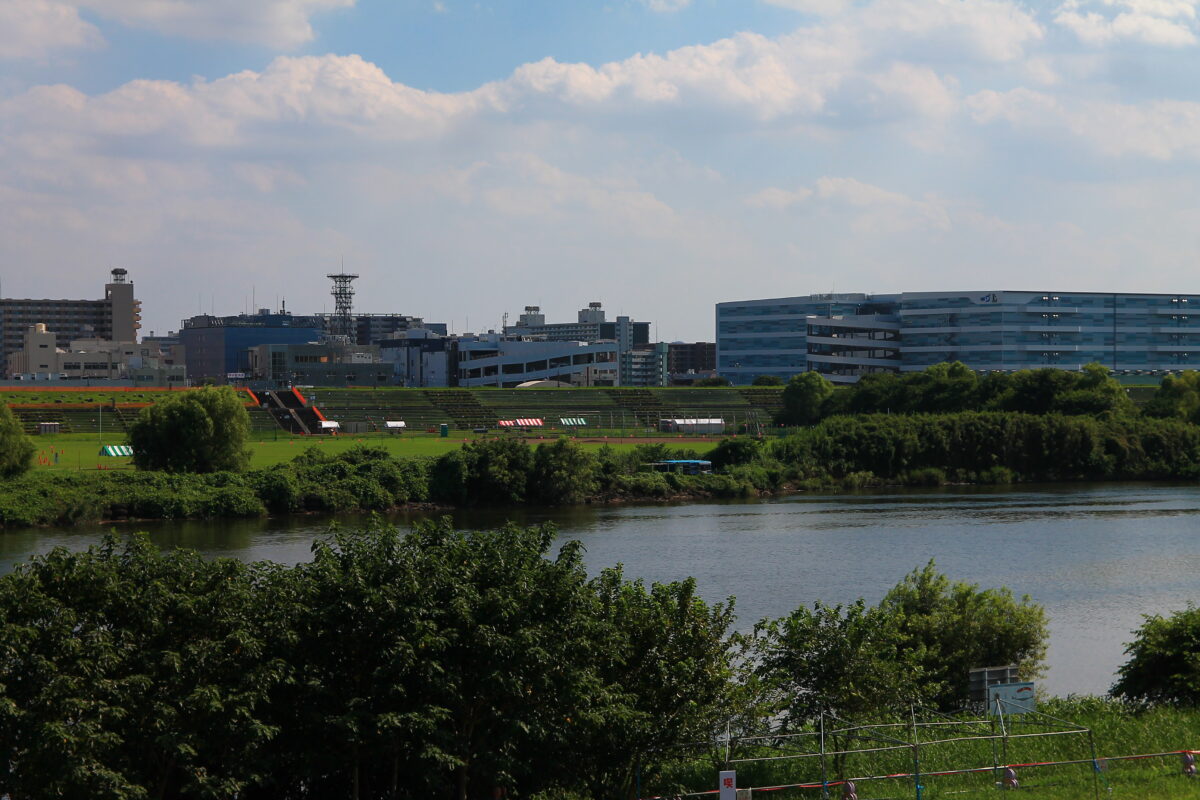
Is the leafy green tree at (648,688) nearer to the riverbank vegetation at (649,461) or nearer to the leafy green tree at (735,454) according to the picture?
the riverbank vegetation at (649,461)

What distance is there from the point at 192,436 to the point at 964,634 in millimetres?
41545

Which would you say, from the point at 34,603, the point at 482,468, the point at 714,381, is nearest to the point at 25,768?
the point at 34,603

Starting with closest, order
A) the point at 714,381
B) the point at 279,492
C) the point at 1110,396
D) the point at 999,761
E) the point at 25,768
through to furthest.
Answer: the point at 25,768, the point at 999,761, the point at 279,492, the point at 1110,396, the point at 714,381

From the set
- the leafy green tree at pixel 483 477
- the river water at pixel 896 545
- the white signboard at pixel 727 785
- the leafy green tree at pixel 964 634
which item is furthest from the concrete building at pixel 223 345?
the white signboard at pixel 727 785

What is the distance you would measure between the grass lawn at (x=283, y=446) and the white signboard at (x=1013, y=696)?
1792 inches

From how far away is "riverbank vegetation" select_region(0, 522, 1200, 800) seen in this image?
13641 mm

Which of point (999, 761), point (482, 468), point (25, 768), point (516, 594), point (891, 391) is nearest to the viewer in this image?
point (25, 768)

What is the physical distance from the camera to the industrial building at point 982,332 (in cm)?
12756

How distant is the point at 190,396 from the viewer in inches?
2261

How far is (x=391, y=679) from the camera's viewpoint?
48.0ft

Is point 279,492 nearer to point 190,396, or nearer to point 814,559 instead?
point 190,396

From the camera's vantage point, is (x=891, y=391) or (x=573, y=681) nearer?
(x=573, y=681)

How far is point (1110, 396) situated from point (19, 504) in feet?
188

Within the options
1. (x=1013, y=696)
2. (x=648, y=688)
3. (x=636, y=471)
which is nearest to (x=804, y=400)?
(x=636, y=471)
